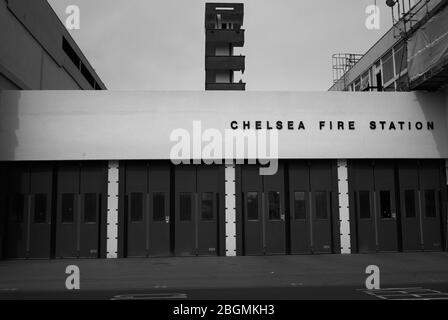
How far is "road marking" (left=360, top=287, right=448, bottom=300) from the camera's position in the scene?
10602 millimetres

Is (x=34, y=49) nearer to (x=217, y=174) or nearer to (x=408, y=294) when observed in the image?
(x=217, y=174)

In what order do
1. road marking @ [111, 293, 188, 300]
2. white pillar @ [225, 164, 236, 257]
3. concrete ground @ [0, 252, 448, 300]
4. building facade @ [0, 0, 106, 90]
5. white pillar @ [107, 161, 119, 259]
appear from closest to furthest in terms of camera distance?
1. road marking @ [111, 293, 188, 300]
2. concrete ground @ [0, 252, 448, 300]
3. white pillar @ [107, 161, 119, 259]
4. white pillar @ [225, 164, 236, 257]
5. building facade @ [0, 0, 106, 90]

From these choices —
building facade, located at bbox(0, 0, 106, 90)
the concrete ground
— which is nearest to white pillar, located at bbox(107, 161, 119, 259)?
the concrete ground

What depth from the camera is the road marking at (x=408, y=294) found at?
10.6 meters

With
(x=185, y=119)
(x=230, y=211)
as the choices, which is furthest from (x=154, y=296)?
(x=185, y=119)

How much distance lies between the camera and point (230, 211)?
2022 cm

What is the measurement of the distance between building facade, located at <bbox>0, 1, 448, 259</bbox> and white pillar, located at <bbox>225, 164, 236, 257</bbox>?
4 cm

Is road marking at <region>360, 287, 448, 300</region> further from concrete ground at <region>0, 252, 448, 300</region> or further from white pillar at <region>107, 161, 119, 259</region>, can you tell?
white pillar at <region>107, 161, 119, 259</region>

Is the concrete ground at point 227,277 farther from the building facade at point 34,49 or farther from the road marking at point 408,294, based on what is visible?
the building facade at point 34,49

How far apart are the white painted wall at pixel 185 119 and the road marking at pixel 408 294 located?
30.7 feet

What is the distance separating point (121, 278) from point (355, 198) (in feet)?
36.6

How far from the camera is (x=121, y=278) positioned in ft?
46.2

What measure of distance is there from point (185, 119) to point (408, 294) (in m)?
11.9
